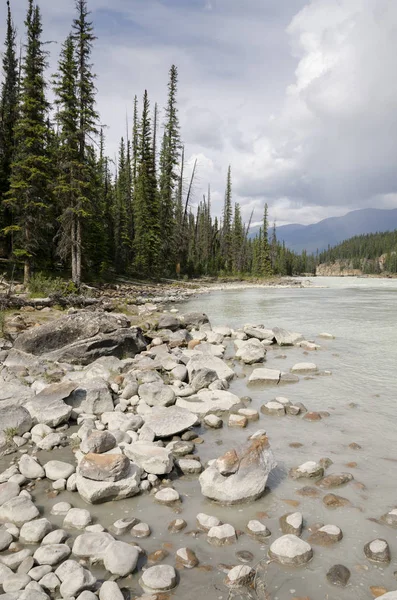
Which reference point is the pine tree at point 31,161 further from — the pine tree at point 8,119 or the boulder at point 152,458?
the boulder at point 152,458

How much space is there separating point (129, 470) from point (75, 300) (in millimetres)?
12881

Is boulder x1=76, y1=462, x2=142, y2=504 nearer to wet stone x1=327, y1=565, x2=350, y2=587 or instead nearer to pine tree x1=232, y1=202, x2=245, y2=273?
wet stone x1=327, y1=565, x2=350, y2=587

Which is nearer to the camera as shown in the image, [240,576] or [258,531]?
[240,576]

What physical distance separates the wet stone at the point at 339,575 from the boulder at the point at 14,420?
14.0 feet

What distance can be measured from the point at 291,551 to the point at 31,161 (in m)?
22.7

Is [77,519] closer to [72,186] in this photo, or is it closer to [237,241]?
[72,186]

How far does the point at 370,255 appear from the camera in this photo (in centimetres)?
16900

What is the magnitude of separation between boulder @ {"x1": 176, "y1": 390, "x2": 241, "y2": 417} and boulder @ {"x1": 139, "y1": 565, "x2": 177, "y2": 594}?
3.40 meters

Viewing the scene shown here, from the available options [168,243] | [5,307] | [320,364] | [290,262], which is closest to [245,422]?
[320,364]

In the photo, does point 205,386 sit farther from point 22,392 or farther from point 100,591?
point 100,591

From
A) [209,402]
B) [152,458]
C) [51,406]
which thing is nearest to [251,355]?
[209,402]

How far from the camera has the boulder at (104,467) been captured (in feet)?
13.8

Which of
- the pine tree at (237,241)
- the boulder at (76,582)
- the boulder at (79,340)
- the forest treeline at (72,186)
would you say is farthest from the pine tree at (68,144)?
the pine tree at (237,241)

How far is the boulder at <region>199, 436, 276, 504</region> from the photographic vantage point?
411 centimetres
